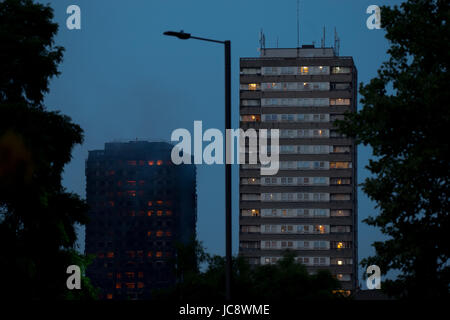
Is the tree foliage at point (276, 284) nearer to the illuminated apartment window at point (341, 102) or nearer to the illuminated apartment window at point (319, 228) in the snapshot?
the illuminated apartment window at point (319, 228)

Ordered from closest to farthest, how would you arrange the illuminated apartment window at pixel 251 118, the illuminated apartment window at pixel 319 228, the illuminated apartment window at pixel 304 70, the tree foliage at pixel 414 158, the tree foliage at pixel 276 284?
1. the tree foliage at pixel 414 158
2. the tree foliage at pixel 276 284
3. the illuminated apartment window at pixel 319 228
4. the illuminated apartment window at pixel 304 70
5. the illuminated apartment window at pixel 251 118

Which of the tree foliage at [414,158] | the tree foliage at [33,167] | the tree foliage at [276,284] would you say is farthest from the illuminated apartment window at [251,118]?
the tree foliage at [414,158]

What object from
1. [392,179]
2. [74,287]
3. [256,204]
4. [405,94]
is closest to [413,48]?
[405,94]

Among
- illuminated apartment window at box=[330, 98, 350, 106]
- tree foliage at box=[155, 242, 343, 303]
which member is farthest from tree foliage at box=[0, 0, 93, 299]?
illuminated apartment window at box=[330, 98, 350, 106]

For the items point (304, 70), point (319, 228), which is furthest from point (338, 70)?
point (319, 228)

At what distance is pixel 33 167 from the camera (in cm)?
1988

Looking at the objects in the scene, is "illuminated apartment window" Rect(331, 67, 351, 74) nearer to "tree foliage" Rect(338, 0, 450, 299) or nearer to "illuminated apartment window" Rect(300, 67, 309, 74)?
"illuminated apartment window" Rect(300, 67, 309, 74)

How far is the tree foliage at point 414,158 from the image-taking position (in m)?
18.5

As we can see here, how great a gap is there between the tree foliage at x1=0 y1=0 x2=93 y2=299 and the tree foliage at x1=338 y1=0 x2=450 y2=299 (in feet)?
30.8

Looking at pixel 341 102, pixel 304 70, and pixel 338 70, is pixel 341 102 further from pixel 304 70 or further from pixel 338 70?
pixel 304 70

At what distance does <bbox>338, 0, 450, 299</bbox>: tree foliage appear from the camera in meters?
18.5

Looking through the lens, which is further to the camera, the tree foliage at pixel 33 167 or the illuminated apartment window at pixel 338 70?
the illuminated apartment window at pixel 338 70

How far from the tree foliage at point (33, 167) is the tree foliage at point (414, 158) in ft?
30.8

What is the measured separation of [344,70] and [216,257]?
304 feet
